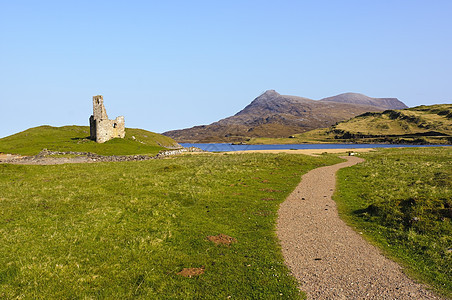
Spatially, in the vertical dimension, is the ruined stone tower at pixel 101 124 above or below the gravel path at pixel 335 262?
above

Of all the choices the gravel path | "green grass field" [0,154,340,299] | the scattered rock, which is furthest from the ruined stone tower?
the scattered rock

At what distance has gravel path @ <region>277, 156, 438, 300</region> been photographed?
33.4 ft


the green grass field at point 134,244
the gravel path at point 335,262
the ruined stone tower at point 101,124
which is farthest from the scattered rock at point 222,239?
the ruined stone tower at point 101,124

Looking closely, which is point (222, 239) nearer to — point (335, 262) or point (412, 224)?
point (335, 262)

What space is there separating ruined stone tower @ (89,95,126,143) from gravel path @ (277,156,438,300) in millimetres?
69307

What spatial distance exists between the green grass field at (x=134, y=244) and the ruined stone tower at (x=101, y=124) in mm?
52385

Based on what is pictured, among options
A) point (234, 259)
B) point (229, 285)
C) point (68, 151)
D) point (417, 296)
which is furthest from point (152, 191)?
point (68, 151)

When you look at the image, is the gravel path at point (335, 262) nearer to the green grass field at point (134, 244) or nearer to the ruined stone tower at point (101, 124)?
the green grass field at point (134, 244)

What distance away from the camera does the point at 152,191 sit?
84.5 ft

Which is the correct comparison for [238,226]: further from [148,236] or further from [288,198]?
[288,198]

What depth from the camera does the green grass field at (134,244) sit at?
33.6 ft

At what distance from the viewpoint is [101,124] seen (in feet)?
250

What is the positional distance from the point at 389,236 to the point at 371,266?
15.3ft

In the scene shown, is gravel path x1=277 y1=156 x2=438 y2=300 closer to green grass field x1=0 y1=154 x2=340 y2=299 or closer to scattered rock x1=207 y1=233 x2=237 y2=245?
green grass field x1=0 y1=154 x2=340 y2=299
